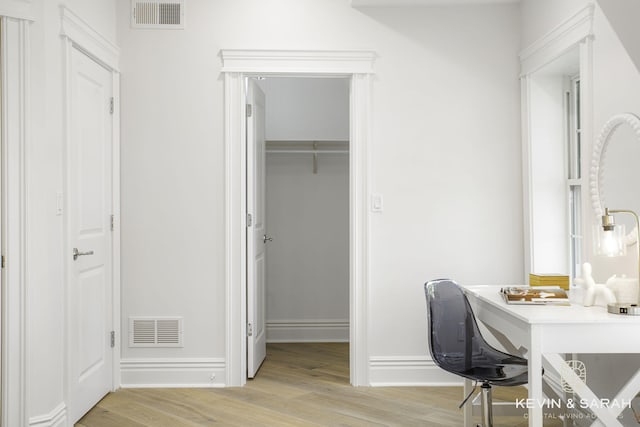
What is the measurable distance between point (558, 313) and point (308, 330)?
3269mm

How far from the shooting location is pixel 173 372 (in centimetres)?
402

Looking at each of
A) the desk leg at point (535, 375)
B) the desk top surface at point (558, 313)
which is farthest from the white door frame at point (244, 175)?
the desk leg at point (535, 375)

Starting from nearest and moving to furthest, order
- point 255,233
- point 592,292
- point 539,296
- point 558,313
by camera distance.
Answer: point 558,313, point 592,292, point 539,296, point 255,233

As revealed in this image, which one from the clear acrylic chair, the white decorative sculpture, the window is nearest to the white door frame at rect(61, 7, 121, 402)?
the clear acrylic chair

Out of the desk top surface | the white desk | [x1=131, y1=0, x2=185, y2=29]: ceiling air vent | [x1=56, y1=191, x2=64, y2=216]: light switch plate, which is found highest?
[x1=131, y1=0, x2=185, y2=29]: ceiling air vent

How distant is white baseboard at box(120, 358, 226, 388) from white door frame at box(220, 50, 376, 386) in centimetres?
9

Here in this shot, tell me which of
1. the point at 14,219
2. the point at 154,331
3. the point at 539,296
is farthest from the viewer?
the point at 154,331

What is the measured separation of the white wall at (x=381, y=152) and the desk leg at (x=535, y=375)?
1755 millimetres

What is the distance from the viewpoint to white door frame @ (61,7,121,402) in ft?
10.5

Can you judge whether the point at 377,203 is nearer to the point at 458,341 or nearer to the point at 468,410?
the point at 458,341

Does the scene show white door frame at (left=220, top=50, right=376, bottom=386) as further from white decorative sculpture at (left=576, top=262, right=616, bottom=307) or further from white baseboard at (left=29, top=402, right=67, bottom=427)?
white decorative sculpture at (left=576, top=262, right=616, bottom=307)

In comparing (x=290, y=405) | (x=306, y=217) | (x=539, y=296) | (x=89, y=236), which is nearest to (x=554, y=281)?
(x=539, y=296)

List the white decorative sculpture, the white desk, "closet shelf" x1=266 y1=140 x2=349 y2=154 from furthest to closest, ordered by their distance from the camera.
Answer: "closet shelf" x1=266 y1=140 x2=349 y2=154 → the white decorative sculpture → the white desk

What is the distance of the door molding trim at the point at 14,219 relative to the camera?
2.82 m
